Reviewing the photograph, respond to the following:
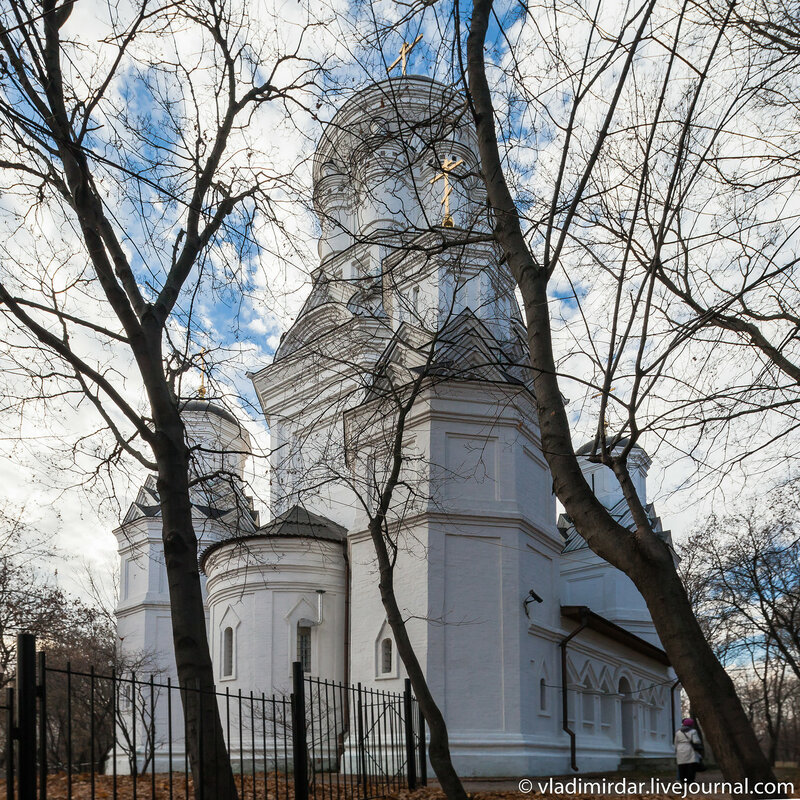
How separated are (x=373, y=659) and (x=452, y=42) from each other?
514 inches

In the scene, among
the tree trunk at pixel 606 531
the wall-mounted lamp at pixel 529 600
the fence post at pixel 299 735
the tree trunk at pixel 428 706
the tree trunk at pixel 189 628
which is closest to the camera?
the tree trunk at pixel 606 531

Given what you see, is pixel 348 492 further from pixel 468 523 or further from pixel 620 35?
pixel 620 35

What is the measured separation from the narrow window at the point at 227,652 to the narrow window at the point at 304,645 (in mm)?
1746

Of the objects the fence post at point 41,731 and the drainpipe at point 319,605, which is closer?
the fence post at point 41,731

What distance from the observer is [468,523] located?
1730 cm

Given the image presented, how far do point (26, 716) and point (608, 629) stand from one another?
18.0 metres

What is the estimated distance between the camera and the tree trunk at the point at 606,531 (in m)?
5.25

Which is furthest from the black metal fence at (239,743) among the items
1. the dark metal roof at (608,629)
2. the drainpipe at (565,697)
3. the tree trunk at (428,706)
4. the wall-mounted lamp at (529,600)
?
the dark metal roof at (608,629)

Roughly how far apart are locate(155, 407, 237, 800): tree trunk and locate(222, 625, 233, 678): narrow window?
1148 centimetres

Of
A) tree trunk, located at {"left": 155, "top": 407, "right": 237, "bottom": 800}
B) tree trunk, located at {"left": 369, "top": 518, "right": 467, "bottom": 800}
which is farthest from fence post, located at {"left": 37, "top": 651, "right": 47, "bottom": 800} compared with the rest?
tree trunk, located at {"left": 369, "top": 518, "right": 467, "bottom": 800}

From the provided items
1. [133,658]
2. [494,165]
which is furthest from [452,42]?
[133,658]

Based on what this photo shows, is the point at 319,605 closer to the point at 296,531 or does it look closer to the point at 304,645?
the point at 304,645

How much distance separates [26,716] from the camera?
5.21 meters

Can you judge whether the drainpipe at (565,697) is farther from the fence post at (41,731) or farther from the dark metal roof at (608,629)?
the fence post at (41,731)
